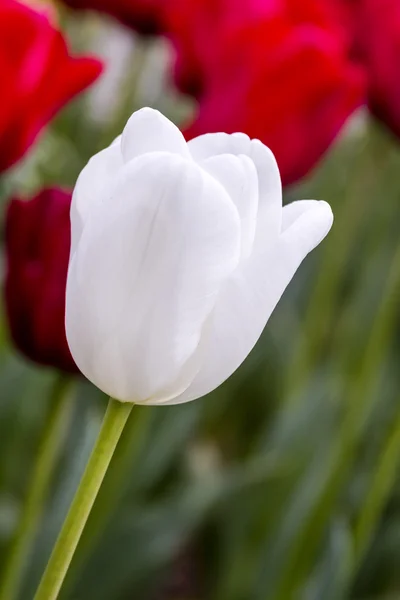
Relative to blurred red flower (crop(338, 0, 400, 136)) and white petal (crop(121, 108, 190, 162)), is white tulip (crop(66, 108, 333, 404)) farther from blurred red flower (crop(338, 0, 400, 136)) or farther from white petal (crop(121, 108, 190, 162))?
blurred red flower (crop(338, 0, 400, 136))

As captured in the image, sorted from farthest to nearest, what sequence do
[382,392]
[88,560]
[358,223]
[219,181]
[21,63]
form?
[358,223]
[382,392]
[88,560]
[21,63]
[219,181]

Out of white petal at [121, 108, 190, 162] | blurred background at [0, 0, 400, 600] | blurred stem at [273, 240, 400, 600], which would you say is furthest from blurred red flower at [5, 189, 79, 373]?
blurred stem at [273, 240, 400, 600]

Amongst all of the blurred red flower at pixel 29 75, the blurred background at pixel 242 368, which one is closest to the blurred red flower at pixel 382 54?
the blurred background at pixel 242 368

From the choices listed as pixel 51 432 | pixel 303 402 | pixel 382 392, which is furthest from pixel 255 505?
pixel 51 432

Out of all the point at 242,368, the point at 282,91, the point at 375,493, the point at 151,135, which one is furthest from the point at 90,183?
the point at 242,368

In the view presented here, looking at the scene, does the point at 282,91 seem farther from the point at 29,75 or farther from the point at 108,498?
the point at 108,498

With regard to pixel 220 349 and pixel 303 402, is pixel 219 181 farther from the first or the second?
pixel 303 402

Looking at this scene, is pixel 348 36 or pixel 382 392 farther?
pixel 382 392

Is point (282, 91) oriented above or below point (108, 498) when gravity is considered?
above
